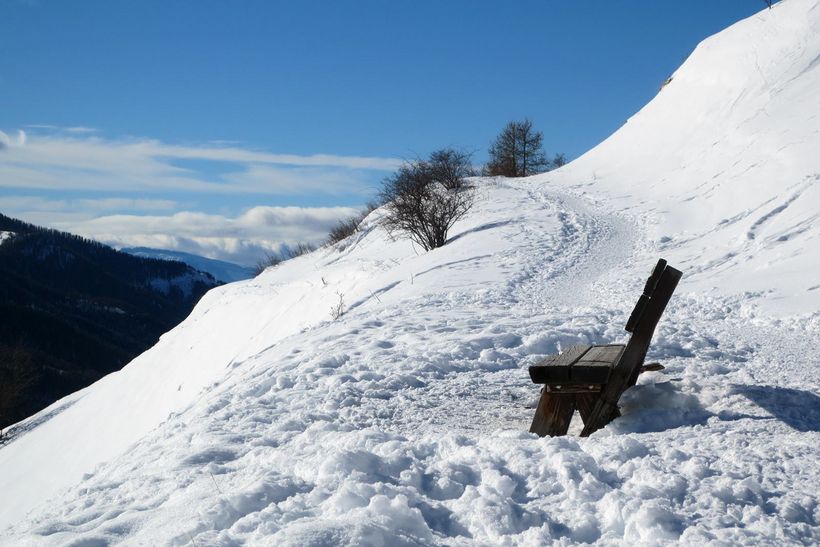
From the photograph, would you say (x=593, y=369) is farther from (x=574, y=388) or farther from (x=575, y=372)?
(x=574, y=388)

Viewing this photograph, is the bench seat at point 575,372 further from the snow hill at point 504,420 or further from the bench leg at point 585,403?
the snow hill at point 504,420

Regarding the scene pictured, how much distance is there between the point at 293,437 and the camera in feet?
16.4

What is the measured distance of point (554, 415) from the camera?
4.92 metres

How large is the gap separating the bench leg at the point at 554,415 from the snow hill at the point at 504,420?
31 centimetres

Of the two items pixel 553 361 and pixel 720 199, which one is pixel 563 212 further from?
pixel 553 361

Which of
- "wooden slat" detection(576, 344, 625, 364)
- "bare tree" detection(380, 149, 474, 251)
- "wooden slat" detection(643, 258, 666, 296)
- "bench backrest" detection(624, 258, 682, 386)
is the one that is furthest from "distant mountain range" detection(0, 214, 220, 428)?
"wooden slat" detection(643, 258, 666, 296)

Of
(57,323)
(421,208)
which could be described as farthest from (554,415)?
(57,323)

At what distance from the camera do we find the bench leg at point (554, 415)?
16.0 feet

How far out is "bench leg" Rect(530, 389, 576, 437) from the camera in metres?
4.88

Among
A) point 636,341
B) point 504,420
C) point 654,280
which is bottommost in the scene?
point 504,420

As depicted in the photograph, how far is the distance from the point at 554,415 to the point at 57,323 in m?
132

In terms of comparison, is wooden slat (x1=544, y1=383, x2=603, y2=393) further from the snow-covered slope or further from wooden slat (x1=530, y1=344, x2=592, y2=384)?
the snow-covered slope

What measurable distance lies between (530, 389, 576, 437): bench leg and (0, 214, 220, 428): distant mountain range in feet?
179

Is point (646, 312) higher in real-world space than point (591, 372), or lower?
higher
